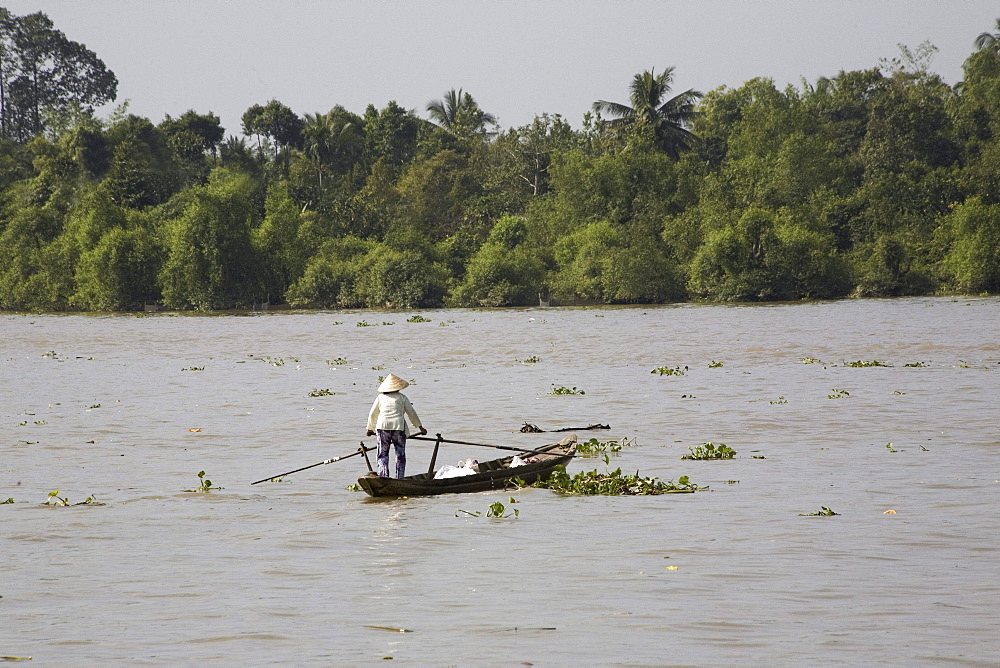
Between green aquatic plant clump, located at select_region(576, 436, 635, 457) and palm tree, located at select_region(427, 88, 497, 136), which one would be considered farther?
palm tree, located at select_region(427, 88, 497, 136)

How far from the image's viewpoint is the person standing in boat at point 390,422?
1705cm

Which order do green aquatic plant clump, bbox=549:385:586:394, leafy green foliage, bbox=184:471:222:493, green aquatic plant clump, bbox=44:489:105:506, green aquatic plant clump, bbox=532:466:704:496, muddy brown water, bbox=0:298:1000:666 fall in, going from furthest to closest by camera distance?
green aquatic plant clump, bbox=549:385:586:394, leafy green foliage, bbox=184:471:222:493, green aquatic plant clump, bbox=532:466:704:496, green aquatic plant clump, bbox=44:489:105:506, muddy brown water, bbox=0:298:1000:666

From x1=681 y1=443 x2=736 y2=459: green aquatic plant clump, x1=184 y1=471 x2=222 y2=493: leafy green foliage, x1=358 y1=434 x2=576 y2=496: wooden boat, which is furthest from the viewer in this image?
x1=681 y1=443 x2=736 y2=459: green aquatic plant clump

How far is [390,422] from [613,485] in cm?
332

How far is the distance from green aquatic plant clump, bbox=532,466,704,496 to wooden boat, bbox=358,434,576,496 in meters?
0.22

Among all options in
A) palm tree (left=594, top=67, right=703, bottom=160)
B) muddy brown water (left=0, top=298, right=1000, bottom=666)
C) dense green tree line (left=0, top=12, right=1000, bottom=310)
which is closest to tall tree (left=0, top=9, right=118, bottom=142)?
dense green tree line (left=0, top=12, right=1000, bottom=310)

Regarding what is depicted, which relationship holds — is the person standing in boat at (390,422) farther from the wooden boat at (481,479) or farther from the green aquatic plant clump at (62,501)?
the green aquatic plant clump at (62,501)

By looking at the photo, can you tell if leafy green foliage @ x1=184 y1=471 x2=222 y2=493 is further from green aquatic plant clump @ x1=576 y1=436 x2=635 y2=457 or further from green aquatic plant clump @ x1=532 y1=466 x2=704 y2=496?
green aquatic plant clump @ x1=576 y1=436 x2=635 y2=457

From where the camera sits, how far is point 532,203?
9275 cm

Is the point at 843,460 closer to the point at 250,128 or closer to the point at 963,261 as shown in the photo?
the point at 963,261

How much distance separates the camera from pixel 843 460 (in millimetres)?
18984

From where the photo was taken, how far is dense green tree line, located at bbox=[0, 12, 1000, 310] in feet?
266

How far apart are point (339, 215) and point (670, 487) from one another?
270 ft

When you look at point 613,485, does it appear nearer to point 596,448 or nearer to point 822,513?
point 822,513
